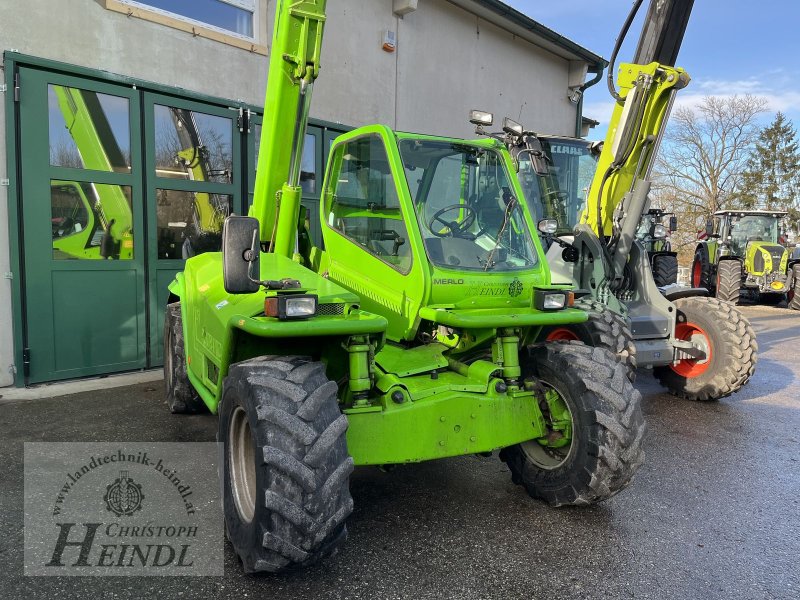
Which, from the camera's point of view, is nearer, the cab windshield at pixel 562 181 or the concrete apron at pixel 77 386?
the concrete apron at pixel 77 386

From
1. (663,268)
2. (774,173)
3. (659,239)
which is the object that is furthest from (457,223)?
(774,173)

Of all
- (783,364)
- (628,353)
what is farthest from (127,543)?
(783,364)

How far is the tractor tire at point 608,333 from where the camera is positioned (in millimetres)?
5004

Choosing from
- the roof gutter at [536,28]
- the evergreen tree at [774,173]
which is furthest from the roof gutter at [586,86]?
the evergreen tree at [774,173]

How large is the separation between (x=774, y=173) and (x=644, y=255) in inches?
1640

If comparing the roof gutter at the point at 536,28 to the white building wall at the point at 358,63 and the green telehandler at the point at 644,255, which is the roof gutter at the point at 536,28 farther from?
the green telehandler at the point at 644,255

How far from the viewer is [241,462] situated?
307 cm

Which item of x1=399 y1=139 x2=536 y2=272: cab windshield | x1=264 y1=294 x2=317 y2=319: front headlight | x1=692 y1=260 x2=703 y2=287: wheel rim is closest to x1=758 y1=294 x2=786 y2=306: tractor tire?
Result: x1=692 y1=260 x2=703 y2=287: wheel rim

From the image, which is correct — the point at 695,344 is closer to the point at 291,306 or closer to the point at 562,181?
the point at 562,181

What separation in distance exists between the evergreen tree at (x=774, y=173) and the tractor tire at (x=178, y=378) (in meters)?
39.0

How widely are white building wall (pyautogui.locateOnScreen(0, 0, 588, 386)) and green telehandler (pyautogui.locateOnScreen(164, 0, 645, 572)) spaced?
2996 millimetres

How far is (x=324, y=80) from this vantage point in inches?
323

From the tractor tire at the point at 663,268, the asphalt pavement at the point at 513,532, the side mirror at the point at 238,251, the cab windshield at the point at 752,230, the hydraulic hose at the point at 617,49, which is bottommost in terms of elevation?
the asphalt pavement at the point at 513,532

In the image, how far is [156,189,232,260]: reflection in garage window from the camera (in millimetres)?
6750
